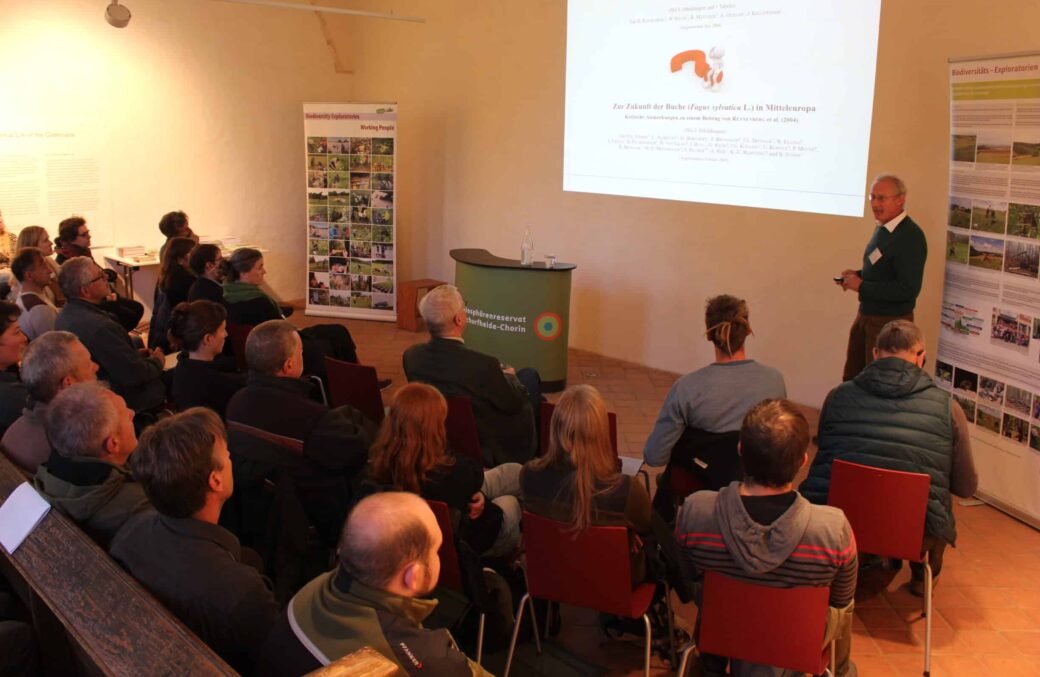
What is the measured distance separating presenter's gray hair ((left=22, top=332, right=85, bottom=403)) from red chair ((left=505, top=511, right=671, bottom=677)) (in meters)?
1.78

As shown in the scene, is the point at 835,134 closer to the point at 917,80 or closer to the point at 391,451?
the point at 917,80

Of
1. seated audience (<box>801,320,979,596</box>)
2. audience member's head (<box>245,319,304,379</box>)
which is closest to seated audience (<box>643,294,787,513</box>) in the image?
seated audience (<box>801,320,979,596</box>)

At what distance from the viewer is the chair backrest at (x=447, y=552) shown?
8.51ft

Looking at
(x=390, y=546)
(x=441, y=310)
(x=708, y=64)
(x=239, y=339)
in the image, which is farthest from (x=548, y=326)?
(x=390, y=546)

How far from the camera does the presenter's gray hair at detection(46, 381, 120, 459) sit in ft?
8.20

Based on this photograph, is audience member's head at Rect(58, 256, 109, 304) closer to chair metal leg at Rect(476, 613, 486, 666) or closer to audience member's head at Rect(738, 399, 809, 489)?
chair metal leg at Rect(476, 613, 486, 666)

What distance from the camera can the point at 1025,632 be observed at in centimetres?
349

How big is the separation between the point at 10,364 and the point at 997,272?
4748mm

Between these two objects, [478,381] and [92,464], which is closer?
[92,464]

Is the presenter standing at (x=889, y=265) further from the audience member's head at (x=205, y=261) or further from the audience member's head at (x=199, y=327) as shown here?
the audience member's head at (x=205, y=261)

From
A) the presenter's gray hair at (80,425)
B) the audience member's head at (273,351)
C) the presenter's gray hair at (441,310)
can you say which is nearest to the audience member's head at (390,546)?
the presenter's gray hair at (80,425)

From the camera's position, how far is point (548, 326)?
20.9 ft

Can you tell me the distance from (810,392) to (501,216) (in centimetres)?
345

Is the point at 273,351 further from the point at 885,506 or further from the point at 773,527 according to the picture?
the point at 885,506
